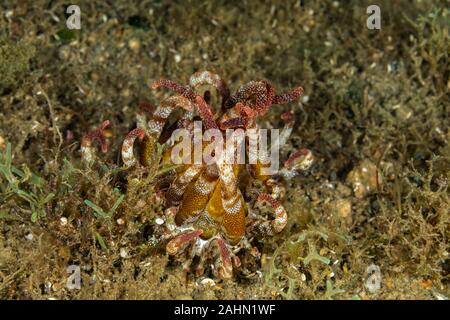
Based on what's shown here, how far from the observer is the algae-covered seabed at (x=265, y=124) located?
366 centimetres

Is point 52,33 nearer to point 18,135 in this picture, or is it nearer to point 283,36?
point 18,135

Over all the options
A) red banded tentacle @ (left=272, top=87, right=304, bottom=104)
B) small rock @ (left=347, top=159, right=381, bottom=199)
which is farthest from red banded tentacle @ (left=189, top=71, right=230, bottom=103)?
small rock @ (left=347, top=159, right=381, bottom=199)

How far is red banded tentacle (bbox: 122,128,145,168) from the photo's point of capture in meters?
3.53

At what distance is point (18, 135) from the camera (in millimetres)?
4375

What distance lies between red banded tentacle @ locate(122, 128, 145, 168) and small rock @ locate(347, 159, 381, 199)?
1806 mm

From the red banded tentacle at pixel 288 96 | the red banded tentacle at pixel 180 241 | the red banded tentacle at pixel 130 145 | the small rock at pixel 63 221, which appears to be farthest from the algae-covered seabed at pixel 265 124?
the red banded tentacle at pixel 288 96

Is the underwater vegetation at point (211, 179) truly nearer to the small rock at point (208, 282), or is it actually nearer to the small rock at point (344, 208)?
the small rock at point (208, 282)

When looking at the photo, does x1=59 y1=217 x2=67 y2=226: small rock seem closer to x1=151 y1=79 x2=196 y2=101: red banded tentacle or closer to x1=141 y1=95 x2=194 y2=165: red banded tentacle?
Result: x1=141 y1=95 x2=194 y2=165: red banded tentacle

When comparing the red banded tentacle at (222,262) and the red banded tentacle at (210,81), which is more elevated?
the red banded tentacle at (210,81)

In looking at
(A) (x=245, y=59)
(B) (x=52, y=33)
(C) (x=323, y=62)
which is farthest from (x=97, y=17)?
(C) (x=323, y=62)

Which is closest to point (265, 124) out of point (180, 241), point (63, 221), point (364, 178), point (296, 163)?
point (296, 163)

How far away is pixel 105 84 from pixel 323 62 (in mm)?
1949

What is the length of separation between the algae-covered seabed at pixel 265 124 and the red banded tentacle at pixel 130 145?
13cm

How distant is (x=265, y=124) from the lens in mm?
4711
